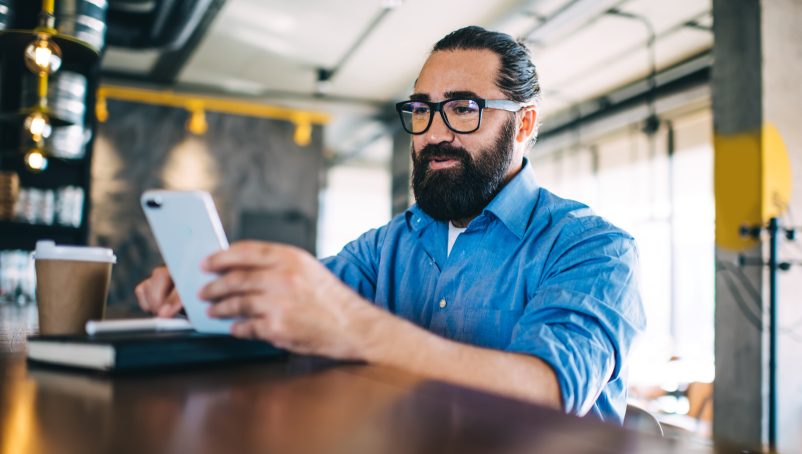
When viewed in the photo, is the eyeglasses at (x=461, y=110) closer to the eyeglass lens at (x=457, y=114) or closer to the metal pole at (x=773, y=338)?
the eyeglass lens at (x=457, y=114)

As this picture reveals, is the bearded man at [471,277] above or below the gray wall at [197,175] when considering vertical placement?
below

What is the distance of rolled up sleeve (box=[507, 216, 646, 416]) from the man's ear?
1.53 ft

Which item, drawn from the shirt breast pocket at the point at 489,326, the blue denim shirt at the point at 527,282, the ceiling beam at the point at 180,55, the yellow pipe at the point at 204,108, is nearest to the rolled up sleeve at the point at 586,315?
the blue denim shirt at the point at 527,282

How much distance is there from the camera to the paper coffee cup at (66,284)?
867mm

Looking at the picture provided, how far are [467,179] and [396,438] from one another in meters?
1.04

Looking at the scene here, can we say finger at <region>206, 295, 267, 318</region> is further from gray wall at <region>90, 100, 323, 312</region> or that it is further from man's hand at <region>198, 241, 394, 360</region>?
gray wall at <region>90, 100, 323, 312</region>

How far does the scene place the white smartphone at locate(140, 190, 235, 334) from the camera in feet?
2.05

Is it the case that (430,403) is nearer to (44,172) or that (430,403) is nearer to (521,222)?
(521,222)

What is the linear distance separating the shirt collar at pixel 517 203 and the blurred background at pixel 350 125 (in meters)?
2.33

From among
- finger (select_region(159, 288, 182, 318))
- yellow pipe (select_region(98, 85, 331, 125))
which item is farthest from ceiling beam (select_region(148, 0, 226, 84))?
finger (select_region(159, 288, 182, 318))

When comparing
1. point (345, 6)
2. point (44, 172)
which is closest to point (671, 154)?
point (345, 6)

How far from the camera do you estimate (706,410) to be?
4102 millimetres

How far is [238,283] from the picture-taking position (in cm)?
62

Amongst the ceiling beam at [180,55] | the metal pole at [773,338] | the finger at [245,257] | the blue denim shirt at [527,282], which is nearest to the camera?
the finger at [245,257]
